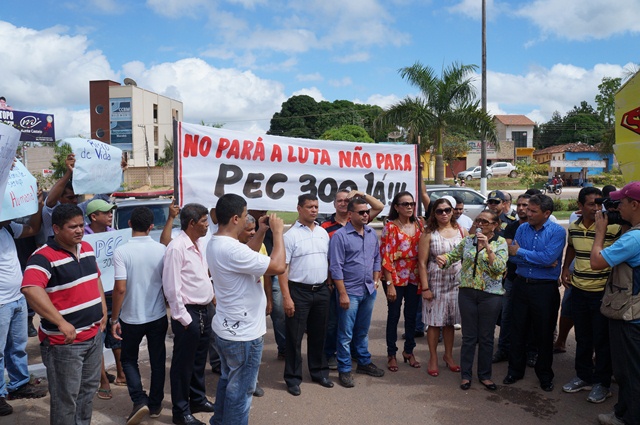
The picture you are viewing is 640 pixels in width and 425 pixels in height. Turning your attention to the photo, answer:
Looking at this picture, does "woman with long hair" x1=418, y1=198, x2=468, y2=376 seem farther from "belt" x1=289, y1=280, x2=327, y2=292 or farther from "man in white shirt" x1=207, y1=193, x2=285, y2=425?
"man in white shirt" x1=207, y1=193, x2=285, y2=425

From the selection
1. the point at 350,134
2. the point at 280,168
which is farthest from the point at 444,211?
the point at 350,134

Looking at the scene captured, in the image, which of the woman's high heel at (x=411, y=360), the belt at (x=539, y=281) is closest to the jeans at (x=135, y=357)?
the woman's high heel at (x=411, y=360)

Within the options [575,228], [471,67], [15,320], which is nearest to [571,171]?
[471,67]

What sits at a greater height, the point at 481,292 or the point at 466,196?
the point at 466,196

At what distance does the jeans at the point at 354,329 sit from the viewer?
5.09m

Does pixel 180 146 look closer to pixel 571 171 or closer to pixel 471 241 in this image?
pixel 471 241

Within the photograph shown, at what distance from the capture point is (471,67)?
749 inches

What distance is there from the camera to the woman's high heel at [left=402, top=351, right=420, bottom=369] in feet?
17.8

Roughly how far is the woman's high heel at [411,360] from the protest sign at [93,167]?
365 centimetres

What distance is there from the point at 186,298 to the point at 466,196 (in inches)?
553

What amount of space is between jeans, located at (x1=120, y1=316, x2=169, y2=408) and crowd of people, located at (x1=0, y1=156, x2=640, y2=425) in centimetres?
1

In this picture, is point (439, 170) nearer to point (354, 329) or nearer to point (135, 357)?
point (354, 329)

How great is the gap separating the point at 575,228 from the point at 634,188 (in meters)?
1.05

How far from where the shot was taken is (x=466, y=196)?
16.8m
